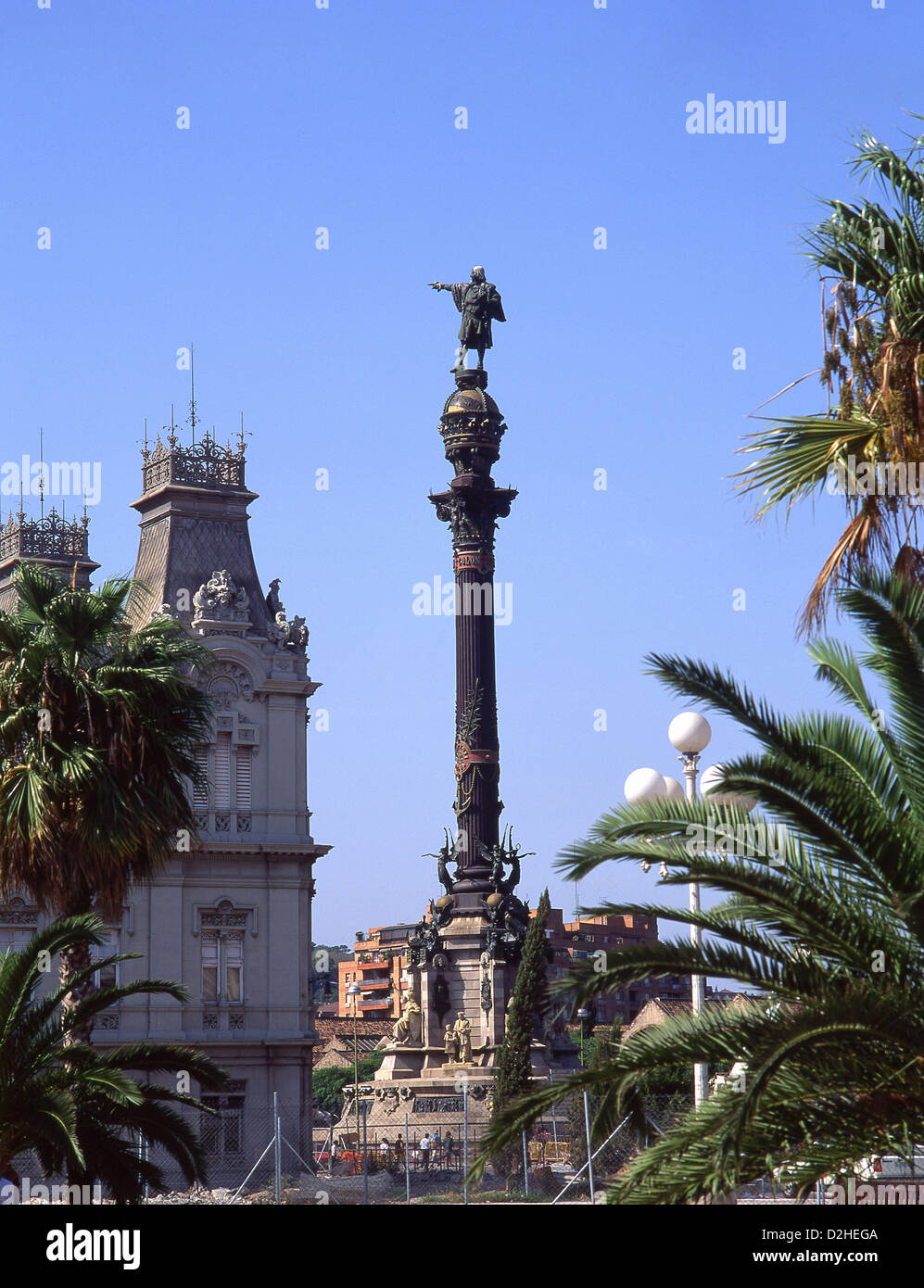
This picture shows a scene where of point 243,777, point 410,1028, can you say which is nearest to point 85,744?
point 243,777

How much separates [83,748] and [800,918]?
14861 mm

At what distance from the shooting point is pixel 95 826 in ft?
89.1

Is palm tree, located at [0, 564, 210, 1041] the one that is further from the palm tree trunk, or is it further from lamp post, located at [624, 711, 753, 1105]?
lamp post, located at [624, 711, 753, 1105]

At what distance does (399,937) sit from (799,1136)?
184 m

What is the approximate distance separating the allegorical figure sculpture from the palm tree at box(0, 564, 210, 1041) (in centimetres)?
3866

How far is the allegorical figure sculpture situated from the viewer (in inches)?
2611

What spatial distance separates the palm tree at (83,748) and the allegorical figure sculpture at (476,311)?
1522 inches

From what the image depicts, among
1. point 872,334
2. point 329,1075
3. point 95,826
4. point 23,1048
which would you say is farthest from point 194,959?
point 329,1075

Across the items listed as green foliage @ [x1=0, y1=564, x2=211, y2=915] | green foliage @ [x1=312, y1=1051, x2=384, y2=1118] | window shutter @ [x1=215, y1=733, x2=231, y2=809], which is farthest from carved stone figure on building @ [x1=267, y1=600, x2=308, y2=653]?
green foliage @ [x1=312, y1=1051, x2=384, y2=1118]

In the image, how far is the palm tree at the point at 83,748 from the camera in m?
27.2

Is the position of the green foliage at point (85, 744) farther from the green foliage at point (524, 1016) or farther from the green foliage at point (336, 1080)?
the green foliage at point (336, 1080)

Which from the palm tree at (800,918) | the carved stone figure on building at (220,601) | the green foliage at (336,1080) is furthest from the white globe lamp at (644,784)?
the green foliage at (336,1080)

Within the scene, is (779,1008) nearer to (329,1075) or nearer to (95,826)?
(95,826)

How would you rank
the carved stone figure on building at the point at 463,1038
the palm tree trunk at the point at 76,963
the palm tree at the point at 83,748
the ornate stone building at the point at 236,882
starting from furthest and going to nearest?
the carved stone figure on building at the point at 463,1038, the ornate stone building at the point at 236,882, the palm tree at the point at 83,748, the palm tree trunk at the point at 76,963
